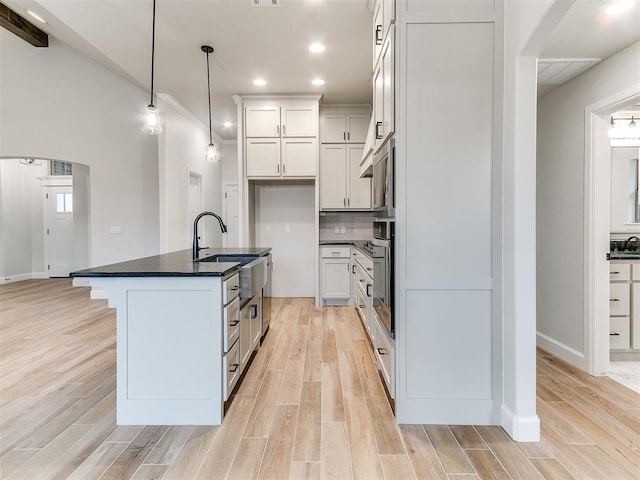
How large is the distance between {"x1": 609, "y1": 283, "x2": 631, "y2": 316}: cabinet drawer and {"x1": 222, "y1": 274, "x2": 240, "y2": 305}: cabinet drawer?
3.12 meters

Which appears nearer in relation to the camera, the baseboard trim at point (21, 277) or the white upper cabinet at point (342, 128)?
the white upper cabinet at point (342, 128)

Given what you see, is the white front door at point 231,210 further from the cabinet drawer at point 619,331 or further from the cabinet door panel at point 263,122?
the cabinet drawer at point 619,331

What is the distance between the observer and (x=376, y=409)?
2123 mm

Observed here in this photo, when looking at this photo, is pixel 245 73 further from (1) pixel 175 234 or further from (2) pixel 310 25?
(1) pixel 175 234

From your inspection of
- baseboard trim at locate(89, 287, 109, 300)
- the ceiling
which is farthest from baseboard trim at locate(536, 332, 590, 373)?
baseboard trim at locate(89, 287, 109, 300)

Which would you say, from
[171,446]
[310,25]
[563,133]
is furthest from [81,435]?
[563,133]

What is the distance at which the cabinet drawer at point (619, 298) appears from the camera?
288 cm

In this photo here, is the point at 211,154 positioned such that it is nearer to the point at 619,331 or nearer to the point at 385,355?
the point at 385,355

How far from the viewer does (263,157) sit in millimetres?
4637

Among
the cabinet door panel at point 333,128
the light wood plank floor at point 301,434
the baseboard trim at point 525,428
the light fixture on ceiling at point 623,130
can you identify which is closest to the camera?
the light wood plank floor at point 301,434

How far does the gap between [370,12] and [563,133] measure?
6.46ft

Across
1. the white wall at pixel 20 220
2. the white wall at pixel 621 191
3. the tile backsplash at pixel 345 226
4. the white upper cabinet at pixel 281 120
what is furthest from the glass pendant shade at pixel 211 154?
the white wall at pixel 20 220

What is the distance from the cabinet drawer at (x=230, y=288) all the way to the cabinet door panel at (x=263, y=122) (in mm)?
2895

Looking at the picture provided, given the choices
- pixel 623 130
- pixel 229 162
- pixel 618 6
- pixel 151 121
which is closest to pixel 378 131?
pixel 618 6
